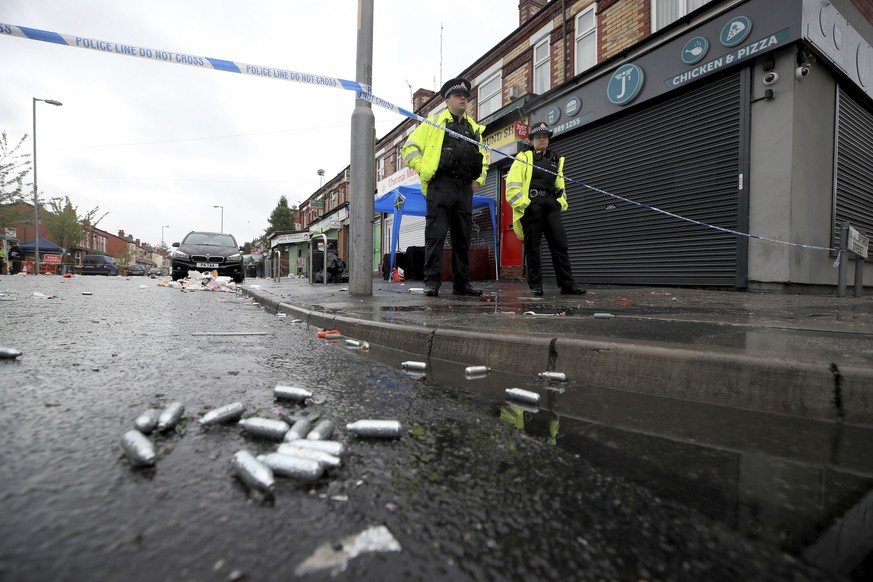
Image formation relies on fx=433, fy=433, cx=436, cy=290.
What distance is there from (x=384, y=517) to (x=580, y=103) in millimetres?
11575

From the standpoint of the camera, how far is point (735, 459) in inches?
57.7

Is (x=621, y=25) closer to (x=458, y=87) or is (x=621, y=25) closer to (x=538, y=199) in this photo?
(x=458, y=87)

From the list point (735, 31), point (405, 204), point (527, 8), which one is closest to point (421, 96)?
point (527, 8)

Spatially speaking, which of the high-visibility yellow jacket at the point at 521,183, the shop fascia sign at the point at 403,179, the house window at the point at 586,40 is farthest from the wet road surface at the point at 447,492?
the shop fascia sign at the point at 403,179

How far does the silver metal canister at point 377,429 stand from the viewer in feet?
5.20

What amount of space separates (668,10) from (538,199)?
665cm

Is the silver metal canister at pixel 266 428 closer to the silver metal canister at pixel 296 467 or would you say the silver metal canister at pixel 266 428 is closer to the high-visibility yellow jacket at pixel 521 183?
the silver metal canister at pixel 296 467

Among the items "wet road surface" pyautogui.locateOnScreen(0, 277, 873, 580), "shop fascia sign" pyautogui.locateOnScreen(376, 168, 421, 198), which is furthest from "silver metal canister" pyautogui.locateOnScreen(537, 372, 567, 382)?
"shop fascia sign" pyautogui.locateOnScreen(376, 168, 421, 198)

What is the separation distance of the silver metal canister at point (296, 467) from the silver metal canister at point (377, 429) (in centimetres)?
34

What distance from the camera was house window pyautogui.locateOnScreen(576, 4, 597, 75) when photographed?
11.1 m

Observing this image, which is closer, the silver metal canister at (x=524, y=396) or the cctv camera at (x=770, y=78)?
the silver metal canister at (x=524, y=396)

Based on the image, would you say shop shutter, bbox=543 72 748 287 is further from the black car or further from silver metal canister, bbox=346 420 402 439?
the black car

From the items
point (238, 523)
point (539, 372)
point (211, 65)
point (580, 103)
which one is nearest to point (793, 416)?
point (539, 372)

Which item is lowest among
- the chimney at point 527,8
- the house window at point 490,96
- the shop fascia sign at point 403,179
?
the shop fascia sign at point 403,179
